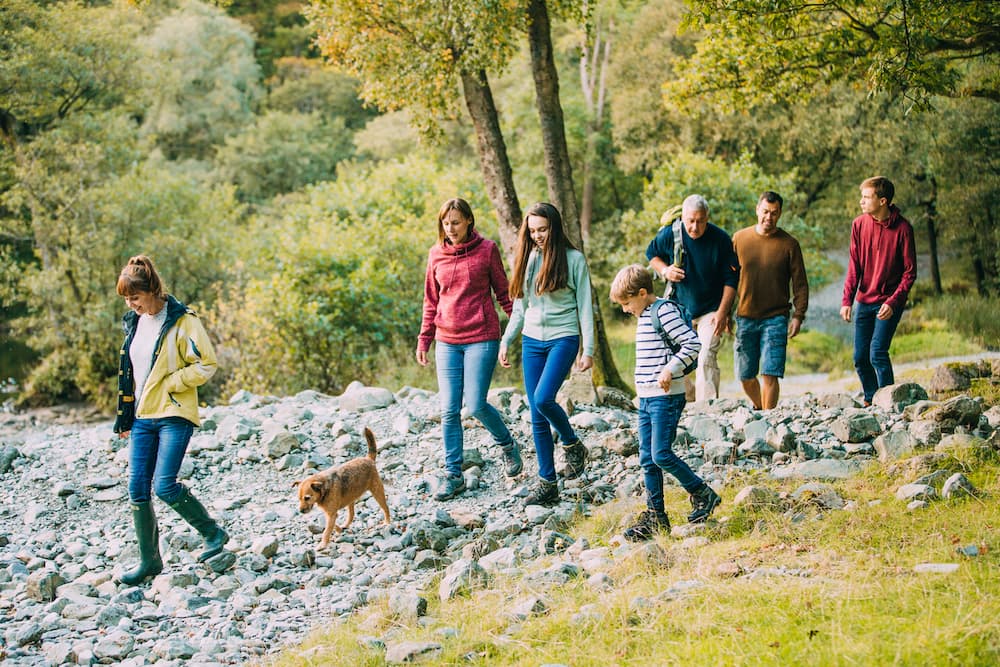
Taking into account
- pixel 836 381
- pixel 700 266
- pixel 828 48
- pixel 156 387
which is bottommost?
pixel 836 381

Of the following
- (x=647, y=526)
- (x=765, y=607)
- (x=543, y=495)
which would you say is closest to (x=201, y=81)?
(x=543, y=495)

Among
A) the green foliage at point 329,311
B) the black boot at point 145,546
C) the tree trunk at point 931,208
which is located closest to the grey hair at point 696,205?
the black boot at point 145,546

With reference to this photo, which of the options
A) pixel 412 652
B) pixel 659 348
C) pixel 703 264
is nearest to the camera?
pixel 412 652

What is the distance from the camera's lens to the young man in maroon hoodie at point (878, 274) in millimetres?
7547

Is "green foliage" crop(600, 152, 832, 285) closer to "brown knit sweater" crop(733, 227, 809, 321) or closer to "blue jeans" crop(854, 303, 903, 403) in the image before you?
"blue jeans" crop(854, 303, 903, 403)

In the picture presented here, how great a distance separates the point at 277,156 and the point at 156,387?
113 ft

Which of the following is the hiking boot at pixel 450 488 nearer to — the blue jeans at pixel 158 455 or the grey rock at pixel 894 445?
the blue jeans at pixel 158 455

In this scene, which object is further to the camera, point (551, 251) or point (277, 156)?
point (277, 156)

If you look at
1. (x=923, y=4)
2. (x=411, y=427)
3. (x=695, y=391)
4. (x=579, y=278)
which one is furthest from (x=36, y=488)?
(x=923, y=4)

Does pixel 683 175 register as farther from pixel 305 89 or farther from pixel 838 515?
pixel 305 89

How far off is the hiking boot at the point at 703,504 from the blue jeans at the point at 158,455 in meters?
3.31

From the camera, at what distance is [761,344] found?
8148 mm

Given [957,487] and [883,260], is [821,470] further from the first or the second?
[883,260]

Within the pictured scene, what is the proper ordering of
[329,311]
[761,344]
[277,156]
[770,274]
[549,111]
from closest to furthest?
[770,274]
[761,344]
[549,111]
[329,311]
[277,156]
